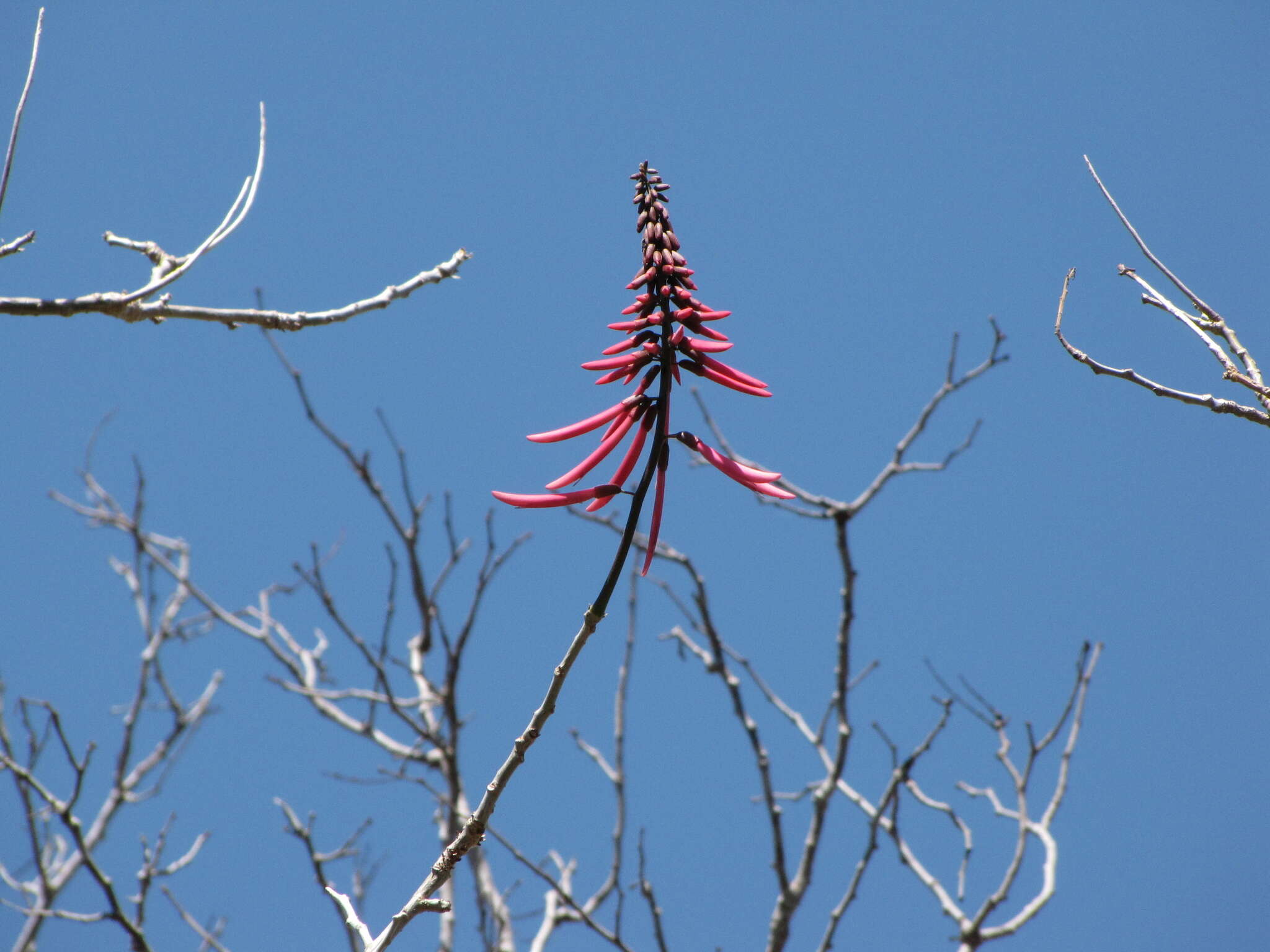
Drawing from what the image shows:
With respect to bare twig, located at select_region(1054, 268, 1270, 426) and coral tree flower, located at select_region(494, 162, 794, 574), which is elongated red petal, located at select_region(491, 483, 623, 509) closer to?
coral tree flower, located at select_region(494, 162, 794, 574)

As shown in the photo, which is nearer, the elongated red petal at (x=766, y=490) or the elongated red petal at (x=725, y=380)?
the elongated red petal at (x=766, y=490)

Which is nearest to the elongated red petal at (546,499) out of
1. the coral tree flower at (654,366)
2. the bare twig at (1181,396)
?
the coral tree flower at (654,366)

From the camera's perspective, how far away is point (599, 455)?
169cm

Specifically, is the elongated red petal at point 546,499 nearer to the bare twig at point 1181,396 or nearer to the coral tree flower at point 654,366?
the coral tree flower at point 654,366

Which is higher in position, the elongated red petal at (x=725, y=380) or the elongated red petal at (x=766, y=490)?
the elongated red petal at (x=725, y=380)

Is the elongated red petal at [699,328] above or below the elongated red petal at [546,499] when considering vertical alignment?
above

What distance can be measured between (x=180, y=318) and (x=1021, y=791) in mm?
3737

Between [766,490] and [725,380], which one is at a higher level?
[725,380]

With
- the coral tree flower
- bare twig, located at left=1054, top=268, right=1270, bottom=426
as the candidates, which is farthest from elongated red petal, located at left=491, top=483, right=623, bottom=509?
bare twig, located at left=1054, top=268, right=1270, bottom=426

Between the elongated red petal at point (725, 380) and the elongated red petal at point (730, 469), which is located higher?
the elongated red petal at point (725, 380)

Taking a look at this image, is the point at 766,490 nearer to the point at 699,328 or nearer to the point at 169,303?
the point at 699,328

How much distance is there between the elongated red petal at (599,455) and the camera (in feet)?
5.46

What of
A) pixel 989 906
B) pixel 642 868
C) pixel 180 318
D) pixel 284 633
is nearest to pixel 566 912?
pixel 642 868

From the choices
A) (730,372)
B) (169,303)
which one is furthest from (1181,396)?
(169,303)
